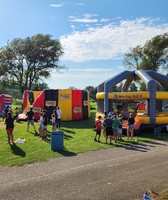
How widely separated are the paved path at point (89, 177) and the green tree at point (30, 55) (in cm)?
4173

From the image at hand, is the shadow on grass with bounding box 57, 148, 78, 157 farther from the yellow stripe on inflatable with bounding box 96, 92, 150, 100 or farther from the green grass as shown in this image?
the yellow stripe on inflatable with bounding box 96, 92, 150, 100

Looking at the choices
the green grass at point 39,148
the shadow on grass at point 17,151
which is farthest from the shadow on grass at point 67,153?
the shadow on grass at point 17,151

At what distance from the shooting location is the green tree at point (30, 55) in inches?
2095

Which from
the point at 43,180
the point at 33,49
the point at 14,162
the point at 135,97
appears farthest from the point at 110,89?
the point at 33,49

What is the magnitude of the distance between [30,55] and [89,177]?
45.1 metres

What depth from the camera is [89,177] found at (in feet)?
32.4

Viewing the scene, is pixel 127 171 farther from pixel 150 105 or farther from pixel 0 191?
pixel 150 105

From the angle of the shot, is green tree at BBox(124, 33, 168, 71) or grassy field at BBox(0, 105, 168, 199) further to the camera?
green tree at BBox(124, 33, 168, 71)

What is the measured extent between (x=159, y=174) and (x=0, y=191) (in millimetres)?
4969

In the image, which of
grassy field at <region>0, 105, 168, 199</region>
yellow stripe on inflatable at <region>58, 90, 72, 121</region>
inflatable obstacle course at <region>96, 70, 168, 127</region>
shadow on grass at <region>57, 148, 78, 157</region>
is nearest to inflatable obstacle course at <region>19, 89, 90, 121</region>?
yellow stripe on inflatable at <region>58, 90, 72, 121</region>

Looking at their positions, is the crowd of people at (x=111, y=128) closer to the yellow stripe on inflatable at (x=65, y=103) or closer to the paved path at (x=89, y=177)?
the paved path at (x=89, y=177)

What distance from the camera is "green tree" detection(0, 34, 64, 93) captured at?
5322 cm

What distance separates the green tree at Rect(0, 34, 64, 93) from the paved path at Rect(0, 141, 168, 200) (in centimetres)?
4173

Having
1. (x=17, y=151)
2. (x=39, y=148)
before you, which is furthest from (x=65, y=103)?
(x=17, y=151)
